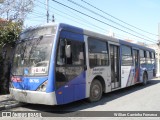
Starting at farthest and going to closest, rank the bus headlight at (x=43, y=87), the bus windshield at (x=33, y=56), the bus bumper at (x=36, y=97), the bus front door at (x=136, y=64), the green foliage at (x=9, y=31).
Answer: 1. the bus front door at (x=136, y=64)
2. the green foliage at (x=9, y=31)
3. the bus windshield at (x=33, y=56)
4. the bus headlight at (x=43, y=87)
5. the bus bumper at (x=36, y=97)

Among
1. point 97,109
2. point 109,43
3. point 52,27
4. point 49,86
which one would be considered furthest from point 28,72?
point 109,43

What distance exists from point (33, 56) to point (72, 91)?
5.82 feet

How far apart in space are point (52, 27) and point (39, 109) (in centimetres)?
293

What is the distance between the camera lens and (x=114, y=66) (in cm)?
1125

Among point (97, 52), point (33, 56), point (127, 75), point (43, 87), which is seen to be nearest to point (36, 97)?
point (43, 87)

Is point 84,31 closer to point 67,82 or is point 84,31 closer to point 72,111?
point 67,82

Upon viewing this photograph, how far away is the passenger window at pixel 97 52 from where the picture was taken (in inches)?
362

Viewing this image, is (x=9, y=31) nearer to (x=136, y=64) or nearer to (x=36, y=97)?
(x=36, y=97)

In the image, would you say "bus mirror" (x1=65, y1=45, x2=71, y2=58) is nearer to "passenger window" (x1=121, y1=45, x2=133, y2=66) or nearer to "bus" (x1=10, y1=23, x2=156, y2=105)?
"bus" (x1=10, y1=23, x2=156, y2=105)

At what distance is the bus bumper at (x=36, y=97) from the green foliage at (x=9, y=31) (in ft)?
12.7

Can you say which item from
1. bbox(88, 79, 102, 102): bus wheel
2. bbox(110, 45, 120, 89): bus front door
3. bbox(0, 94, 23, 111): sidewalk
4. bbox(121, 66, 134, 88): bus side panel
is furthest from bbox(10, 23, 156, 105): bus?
bbox(121, 66, 134, 88): bus side panel

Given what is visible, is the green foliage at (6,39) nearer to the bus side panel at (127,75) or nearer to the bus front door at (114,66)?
the bus front door at (114,66)

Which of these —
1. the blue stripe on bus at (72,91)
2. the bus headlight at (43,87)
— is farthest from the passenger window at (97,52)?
the bus headlight at (43,87)

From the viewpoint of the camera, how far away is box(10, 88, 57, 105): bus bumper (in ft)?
23.0
